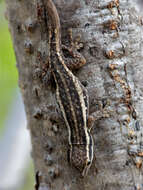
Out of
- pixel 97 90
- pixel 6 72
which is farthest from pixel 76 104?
pixel 6 72

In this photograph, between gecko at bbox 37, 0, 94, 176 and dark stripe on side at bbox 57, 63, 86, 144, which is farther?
dark stripe on side at bbox 57, 63, 86, 144

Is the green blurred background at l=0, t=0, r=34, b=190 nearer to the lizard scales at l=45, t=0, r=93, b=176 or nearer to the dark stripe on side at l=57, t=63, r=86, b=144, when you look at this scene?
the lizard scales at l=45, t=0, r=93, b=176

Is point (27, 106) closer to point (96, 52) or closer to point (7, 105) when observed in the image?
point (96, 52)

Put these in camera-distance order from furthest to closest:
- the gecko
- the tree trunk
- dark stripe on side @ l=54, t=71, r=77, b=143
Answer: dark stripe on side @ l=54, t=71, r=77, b=143, the gecko, the tree trunk

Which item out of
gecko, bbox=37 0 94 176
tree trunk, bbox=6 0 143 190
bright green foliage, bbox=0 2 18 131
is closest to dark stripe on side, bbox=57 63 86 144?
gecko, bbox=37 0 94 176

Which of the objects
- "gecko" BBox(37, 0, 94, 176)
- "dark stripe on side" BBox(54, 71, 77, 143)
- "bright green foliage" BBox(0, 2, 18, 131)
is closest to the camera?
"gecko" BBox(37, 0, 94, 176)

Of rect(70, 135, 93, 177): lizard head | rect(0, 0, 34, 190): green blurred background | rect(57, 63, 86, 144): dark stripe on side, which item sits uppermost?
rect(0, 0, 34, 190): green blurred background

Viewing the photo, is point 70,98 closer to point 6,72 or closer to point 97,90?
point 97,90

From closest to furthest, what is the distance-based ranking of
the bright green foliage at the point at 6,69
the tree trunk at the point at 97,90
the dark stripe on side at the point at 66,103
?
1. the tree trunk at the point at 97,90
2. the dark stripe on side at the point at 66,103
3. the bright green foliage at the point at 6,69

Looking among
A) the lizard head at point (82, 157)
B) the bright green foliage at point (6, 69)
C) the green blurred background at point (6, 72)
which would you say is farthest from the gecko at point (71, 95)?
the bright green foliage at point (6, 69)

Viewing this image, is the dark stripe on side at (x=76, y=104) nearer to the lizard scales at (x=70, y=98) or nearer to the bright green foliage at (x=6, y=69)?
the lizard scales at (x=70, y=98)
